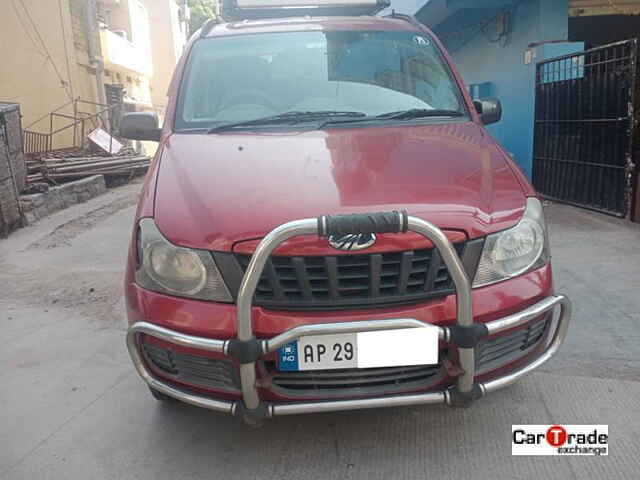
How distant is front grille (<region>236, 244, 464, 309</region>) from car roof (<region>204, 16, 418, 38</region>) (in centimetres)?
200

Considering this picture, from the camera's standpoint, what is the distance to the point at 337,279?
199 cm

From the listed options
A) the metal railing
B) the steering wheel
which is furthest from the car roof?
the metal railing

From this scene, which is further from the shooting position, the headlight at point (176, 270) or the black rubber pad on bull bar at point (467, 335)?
the headlight at point (176, 270)

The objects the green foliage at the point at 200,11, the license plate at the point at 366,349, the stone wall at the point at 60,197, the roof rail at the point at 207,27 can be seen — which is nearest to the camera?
the license plate at the point at 366,349

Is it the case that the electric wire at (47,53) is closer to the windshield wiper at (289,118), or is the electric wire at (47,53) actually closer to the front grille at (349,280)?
the windshield wiper at (289,118)

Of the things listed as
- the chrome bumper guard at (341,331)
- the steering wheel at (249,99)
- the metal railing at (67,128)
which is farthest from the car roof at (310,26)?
the metal railing at (67,128)

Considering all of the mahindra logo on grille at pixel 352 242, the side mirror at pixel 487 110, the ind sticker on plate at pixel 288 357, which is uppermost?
the side mirror at pixel 487 110

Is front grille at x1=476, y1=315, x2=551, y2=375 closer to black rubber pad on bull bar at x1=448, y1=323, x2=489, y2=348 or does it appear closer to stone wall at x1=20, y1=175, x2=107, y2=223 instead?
black rubber pad on bull bar at x1=448, y1=323, x2=489, y2=348

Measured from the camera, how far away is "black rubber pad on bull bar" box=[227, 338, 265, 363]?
1.87m

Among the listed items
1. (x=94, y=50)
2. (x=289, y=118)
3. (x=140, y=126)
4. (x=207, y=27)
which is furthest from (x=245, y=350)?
(x=94, y=50)

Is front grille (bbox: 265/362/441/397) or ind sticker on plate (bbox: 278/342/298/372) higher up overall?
ind sticker on plate (bbox: 278/342/298/372)

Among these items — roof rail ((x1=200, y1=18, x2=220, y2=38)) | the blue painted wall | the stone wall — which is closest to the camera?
roof rail ((x1=200, y1=18, x2=220, y2=38))

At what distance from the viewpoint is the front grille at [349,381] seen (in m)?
2.01

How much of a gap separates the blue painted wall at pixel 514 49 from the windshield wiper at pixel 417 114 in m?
5.17
